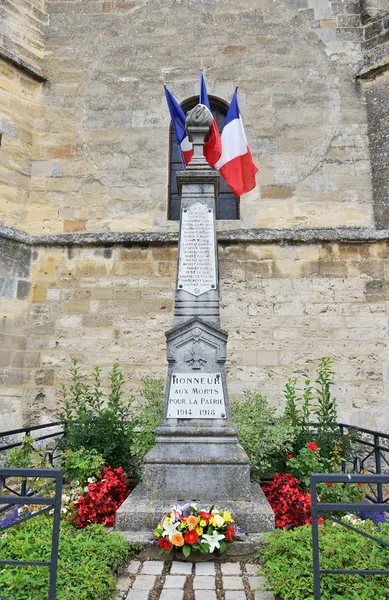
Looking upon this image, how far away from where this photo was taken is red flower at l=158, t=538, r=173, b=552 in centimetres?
320

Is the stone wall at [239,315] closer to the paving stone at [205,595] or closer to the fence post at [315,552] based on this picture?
the paving stone at [205,595]

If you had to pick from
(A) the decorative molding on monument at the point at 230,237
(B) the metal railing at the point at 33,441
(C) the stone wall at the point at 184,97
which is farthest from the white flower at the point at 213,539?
(C) the stone wall at the point at 184,97

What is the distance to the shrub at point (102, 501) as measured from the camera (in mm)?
3883

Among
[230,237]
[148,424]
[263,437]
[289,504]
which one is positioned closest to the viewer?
[289,504]

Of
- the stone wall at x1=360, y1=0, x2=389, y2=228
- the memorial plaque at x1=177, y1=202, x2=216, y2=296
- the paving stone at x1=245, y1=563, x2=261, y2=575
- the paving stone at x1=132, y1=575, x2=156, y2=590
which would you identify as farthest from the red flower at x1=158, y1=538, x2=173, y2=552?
the stone wall at x1=360, y1=0, x2=389, y2=228

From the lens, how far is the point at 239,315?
6734 mm

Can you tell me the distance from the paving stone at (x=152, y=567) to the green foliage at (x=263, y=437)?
1469mm

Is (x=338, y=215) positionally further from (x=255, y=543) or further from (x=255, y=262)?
(x=255, y=543)

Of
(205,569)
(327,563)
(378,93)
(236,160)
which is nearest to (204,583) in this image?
(205,569)

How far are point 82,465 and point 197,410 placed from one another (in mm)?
1232

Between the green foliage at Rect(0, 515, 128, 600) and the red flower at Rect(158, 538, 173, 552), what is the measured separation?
0.80ft

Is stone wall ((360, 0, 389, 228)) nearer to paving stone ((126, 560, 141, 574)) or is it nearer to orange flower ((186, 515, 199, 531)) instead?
orange flower ((186, 515, 199, 531))

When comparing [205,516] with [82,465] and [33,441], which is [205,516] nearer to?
[82,465]

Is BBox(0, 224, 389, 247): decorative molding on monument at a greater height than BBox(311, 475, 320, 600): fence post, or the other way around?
BBox(0, 224, 389, 247): decorative molding on monument
